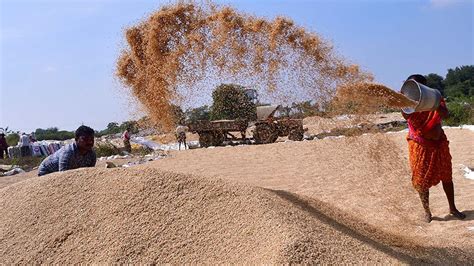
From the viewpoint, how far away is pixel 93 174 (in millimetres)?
3598

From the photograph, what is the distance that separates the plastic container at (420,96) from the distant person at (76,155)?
2.34 meters

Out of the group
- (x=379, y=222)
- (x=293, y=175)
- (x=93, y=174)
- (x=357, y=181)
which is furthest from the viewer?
(x=293, y=175)

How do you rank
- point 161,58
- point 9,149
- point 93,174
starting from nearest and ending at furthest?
1. point 93,174
2. point 161,58
3. point 9,149

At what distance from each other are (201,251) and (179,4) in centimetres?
313

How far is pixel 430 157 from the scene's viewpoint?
4.61 m

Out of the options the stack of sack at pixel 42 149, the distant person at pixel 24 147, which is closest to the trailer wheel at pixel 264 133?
the stack of sack at pixel 42 149

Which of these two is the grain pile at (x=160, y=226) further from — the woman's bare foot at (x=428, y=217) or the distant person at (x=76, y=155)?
the woman's bare foot at (x=428, y=217)

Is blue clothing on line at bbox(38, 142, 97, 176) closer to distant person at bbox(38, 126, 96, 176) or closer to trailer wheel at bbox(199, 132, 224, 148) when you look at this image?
distant person at bbox(38, 126, 96, 176)

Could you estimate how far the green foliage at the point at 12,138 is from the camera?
22.8 metres

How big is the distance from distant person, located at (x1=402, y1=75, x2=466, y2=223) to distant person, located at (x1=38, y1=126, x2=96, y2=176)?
253 centimetres

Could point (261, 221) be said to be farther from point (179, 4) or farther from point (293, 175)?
point (293, 175)

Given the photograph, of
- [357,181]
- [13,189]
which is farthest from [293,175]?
[13,189]

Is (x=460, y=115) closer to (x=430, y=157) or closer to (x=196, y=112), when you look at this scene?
(x=196, y=112)

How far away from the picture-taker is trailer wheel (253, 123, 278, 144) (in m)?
15.7
